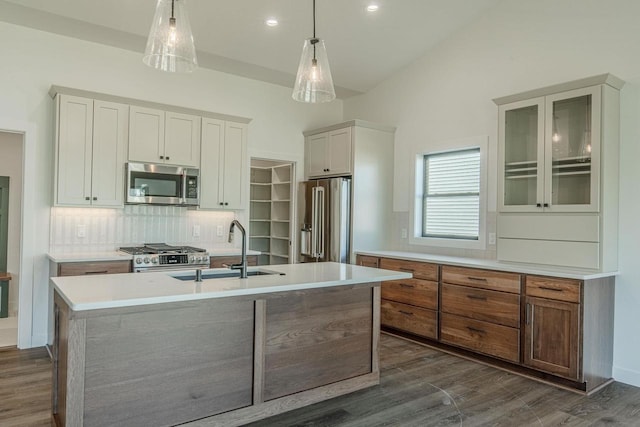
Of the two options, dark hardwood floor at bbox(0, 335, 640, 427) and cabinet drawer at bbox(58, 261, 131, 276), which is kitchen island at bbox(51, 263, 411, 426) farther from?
cabinet drawer at bbox(58, 261, 131, 276)

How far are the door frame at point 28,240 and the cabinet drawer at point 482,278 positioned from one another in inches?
154

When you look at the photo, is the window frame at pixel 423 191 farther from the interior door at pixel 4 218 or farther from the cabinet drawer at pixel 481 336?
the interior door at pixel 4 218

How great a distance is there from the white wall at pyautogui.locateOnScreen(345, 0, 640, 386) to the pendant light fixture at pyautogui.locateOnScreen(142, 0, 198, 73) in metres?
3.31

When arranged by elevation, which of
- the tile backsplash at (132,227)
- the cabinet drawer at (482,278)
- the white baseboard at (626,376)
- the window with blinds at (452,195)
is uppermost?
the window with blinds at (452,195)

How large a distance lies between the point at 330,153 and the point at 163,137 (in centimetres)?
202

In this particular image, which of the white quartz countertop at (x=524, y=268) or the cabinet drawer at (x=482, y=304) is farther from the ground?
the white quartz countertop at (x=524, y=268)

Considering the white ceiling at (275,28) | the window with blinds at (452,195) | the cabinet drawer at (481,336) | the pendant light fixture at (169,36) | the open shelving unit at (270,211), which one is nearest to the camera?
the pendant light fixture at (169,36)

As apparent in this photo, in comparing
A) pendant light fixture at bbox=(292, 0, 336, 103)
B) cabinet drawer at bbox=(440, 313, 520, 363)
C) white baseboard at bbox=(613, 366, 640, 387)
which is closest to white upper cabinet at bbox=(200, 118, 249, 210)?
pendant light fixture at bbox=(292, 0, 336, 103)

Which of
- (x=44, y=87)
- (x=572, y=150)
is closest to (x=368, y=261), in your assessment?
(x=572, y=150)

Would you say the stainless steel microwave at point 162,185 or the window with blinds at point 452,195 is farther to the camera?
the window with blinds at point 452,195

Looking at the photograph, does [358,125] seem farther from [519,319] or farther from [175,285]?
[175,285]

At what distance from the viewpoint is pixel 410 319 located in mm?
4648

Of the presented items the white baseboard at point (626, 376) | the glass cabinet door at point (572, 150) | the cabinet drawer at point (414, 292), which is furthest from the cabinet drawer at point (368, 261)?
the white baseboard at point (626, 376)

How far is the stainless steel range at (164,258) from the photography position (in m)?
4.05
